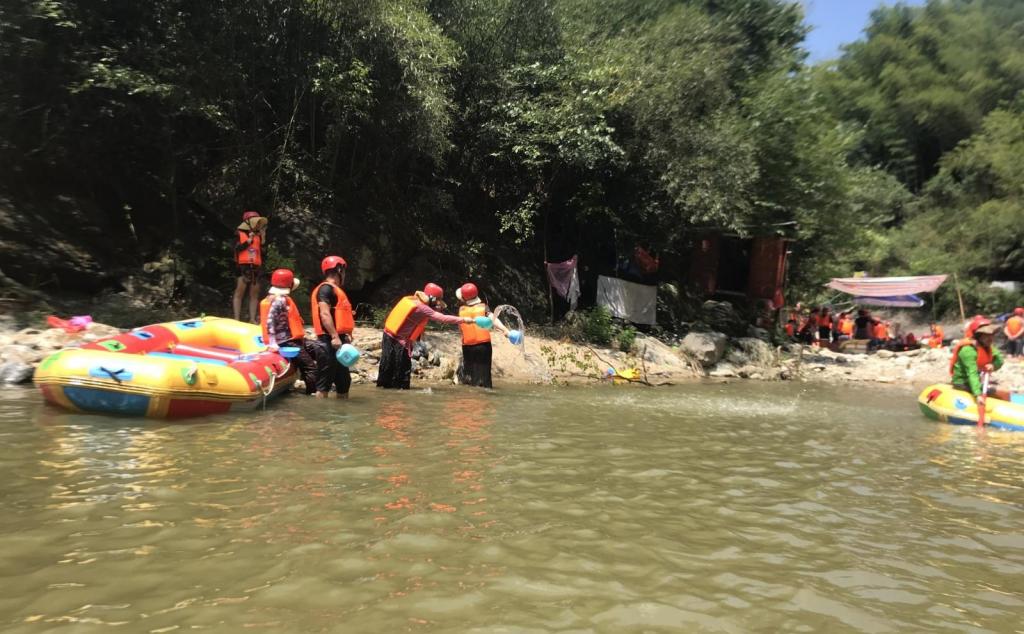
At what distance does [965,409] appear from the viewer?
814 cm

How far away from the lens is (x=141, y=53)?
9781 mm

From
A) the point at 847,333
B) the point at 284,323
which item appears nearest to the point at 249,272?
the point at 284,323

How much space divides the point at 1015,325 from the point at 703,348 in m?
9.24

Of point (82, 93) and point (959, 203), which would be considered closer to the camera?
point (82, 93)

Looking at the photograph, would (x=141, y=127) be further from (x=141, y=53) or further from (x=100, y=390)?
(x=100, y=390)

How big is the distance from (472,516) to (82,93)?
440 inches

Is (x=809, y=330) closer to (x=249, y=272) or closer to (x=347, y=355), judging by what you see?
(x=249, y=272)

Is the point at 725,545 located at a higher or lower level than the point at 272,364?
lower

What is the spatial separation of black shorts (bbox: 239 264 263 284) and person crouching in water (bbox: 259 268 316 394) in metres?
2.61

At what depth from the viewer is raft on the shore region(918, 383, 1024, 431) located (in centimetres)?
776

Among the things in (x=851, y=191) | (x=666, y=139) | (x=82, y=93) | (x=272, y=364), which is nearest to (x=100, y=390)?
(x=272, y=364)

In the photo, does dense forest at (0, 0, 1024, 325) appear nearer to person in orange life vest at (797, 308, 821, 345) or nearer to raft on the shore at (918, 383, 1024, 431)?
person in orange life vest at (797, 308, 821, 345)

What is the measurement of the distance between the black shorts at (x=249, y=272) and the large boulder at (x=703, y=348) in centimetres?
968

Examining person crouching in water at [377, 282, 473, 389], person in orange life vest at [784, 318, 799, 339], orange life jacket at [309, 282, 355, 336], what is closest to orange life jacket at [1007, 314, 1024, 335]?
person in orange life vest at [784, 318, 799, 339]
